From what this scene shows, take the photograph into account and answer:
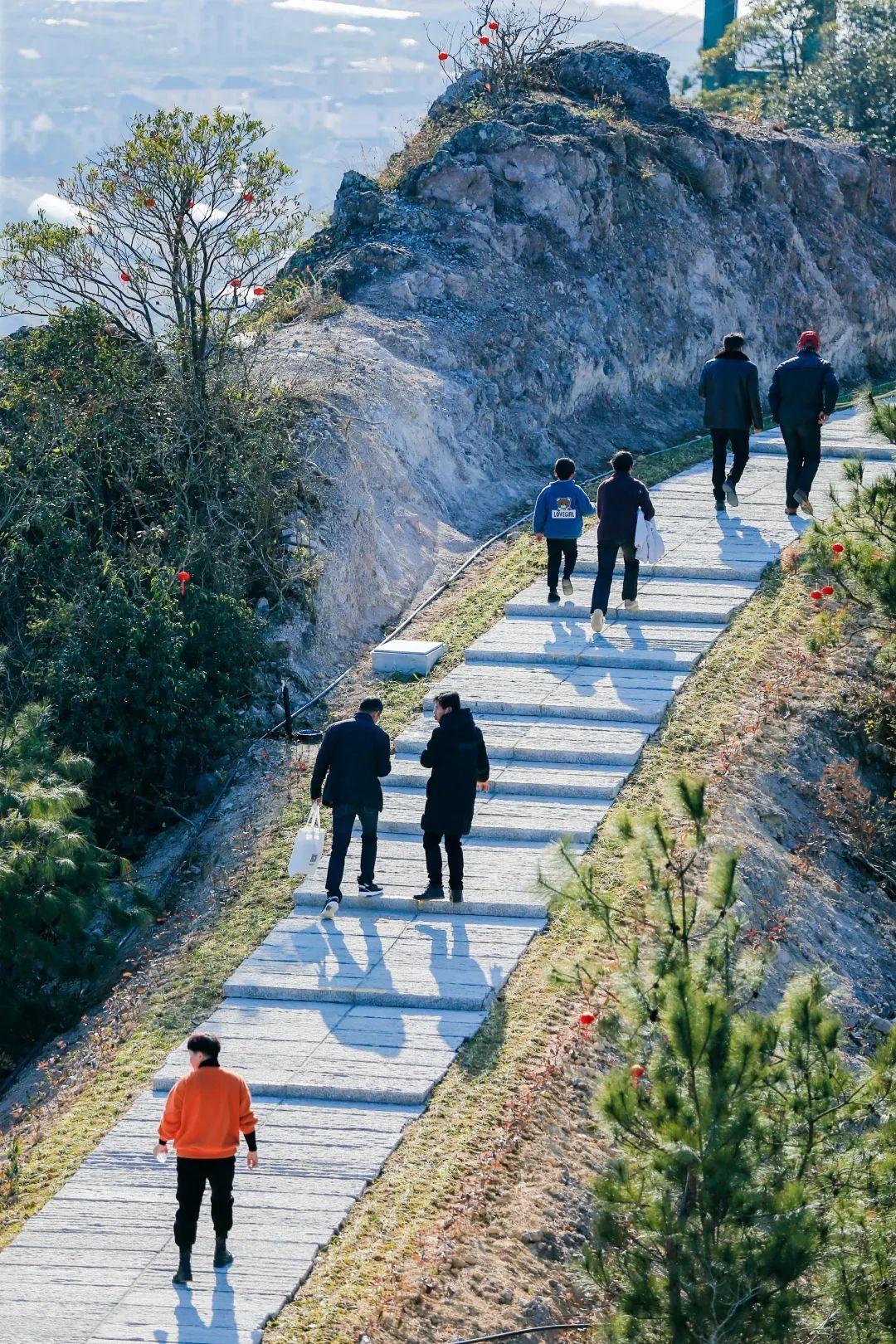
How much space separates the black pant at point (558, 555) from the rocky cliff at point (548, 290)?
2231 mm

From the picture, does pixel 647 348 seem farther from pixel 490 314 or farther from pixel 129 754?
pixel 129 754

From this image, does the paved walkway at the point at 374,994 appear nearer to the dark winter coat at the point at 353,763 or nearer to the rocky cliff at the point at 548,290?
the dark winter coat at the point at 353,763

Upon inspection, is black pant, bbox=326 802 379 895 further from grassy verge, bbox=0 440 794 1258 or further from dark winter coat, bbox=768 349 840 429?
dark winter coat, bbox=768 349 840 429

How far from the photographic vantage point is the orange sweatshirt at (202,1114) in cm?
834

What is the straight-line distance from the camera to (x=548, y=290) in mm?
24656

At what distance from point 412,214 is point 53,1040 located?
15.6 meters

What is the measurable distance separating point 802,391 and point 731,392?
803mm

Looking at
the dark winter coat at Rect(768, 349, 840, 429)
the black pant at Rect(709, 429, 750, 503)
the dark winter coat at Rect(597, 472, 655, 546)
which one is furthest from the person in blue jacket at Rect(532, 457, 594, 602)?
the black pant at Rect(709, 429, 750, 503)

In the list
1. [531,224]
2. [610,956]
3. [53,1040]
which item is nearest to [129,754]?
[53,1040]

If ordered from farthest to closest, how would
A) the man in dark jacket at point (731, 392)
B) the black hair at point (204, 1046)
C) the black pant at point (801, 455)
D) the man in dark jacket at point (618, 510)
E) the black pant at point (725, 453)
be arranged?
1. the black pant at point (725, 453)
2. the man in dark jacket at point (731, 392)
3. the black pant at point (801, 455)
4. the man in dark jacket at point (618, 510)
5. the black hair at point (204, 1046)

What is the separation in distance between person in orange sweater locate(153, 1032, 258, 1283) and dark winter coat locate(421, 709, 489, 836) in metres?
3.52

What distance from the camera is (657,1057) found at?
7.29 m

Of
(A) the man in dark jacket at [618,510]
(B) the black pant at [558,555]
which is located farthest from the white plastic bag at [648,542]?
(B) the black pant at [558,555]

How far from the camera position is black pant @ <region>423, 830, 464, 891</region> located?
11.9 metres
